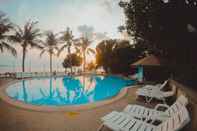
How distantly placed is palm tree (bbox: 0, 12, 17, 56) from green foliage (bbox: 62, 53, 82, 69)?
1066 cm

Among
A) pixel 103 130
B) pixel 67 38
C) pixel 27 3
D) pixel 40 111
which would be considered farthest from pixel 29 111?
pixel 67 38

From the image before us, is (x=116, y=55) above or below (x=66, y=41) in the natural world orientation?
below

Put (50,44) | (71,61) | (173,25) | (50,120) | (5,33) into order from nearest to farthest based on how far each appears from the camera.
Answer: (50,120) < (173,25) < (5,33) < (50,44) < (71,61)

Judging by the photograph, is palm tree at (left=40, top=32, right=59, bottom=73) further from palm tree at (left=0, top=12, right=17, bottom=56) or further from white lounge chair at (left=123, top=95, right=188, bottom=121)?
white lounge chair at (left=123, top=95, right=188, bottom=121)

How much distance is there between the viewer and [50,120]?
5316 mm

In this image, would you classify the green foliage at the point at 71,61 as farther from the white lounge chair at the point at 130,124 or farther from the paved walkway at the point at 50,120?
the white lounge chair at the point at 130,124

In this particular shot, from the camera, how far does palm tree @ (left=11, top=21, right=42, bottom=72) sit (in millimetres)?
22500

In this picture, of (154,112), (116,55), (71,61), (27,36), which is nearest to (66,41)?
(71,61)

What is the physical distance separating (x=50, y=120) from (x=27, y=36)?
20.2 meters

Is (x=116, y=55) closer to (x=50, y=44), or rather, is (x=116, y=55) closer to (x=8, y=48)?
(x=50, y=44)

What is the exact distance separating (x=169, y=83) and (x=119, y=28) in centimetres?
511

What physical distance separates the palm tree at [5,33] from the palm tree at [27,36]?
1.96 m

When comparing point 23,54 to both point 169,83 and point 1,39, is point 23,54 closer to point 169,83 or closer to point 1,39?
point 1,39

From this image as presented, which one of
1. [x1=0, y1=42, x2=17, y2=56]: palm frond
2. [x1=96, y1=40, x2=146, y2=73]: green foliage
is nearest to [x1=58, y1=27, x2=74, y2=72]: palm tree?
[x1=96, y1=40, x2=146, y2=73]: green foliage
